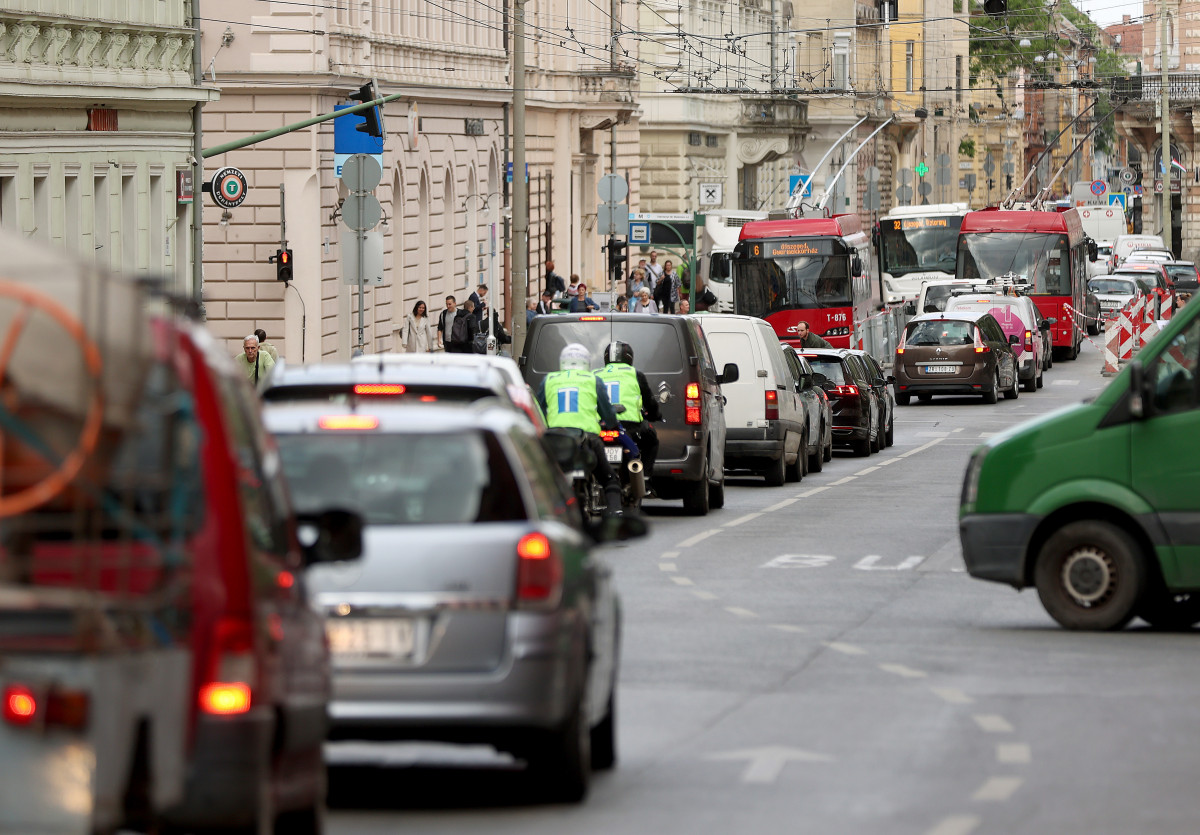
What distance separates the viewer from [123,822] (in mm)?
5840

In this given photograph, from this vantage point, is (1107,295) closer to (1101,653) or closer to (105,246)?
(105,246)

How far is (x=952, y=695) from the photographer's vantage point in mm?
12336

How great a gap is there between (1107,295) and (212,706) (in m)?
67.1

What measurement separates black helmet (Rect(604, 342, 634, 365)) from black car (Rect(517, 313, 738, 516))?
921 millimetres

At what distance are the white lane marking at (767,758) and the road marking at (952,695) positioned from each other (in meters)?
1.66

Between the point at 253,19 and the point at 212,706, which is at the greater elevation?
the point at 253,19

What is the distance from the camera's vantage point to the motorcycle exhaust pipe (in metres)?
21.9

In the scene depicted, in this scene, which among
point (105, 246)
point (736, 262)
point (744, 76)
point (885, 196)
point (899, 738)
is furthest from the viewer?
point (885, 196)

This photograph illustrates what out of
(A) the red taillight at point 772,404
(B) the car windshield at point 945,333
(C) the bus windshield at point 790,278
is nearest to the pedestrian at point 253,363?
(A) the red taillight at point 772,404

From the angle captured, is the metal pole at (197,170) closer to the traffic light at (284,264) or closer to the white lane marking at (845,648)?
the traffic light at (284,264)

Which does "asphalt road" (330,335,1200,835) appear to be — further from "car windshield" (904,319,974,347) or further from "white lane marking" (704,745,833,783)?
"car windshield" (904,319,974,347)

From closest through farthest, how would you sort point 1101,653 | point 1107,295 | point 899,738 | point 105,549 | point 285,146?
point 105,549, point 899,738, point 1101,653, point 285,146, point 1107,295

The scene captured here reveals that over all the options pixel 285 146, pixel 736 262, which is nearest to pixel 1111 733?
pixel 285 146

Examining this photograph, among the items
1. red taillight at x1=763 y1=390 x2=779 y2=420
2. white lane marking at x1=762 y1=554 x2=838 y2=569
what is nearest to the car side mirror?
white lane marking at x1=762 y1=554 x2=838 y2=569
